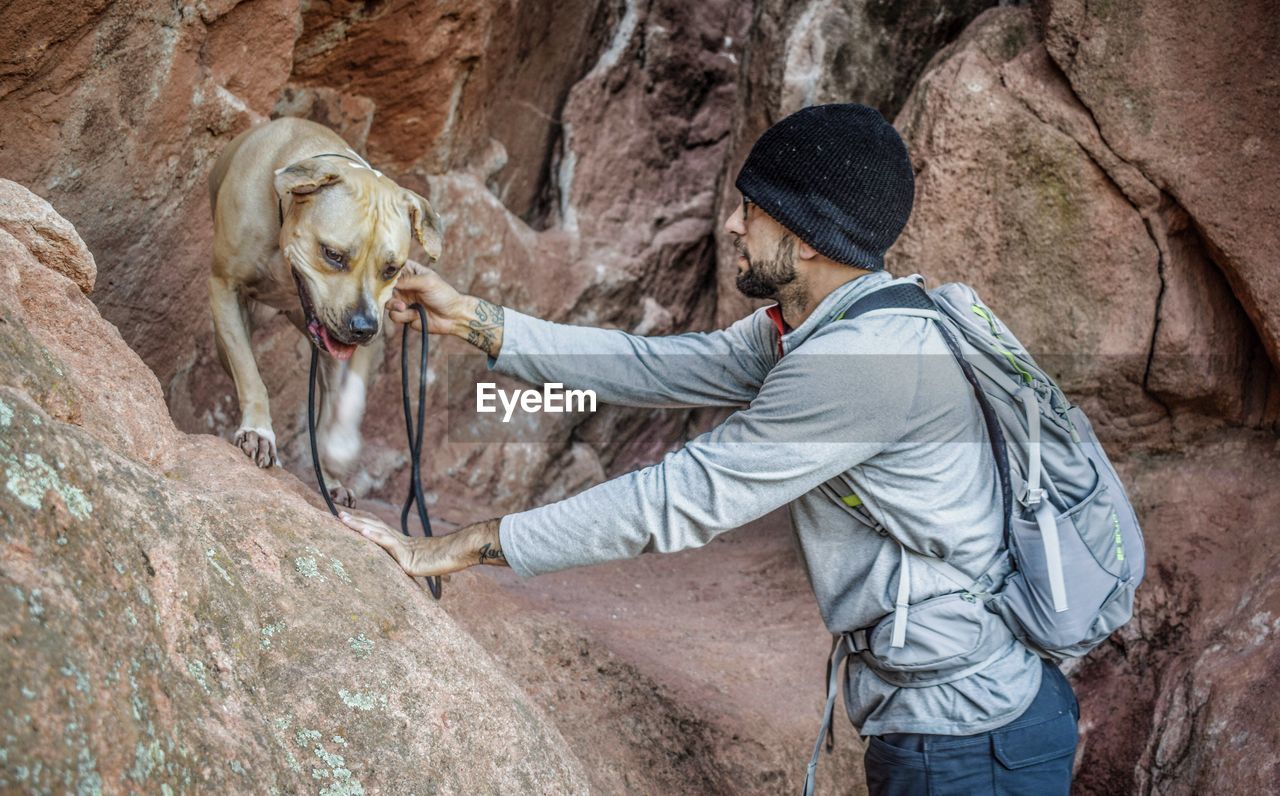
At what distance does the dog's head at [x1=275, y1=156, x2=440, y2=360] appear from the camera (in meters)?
3.73

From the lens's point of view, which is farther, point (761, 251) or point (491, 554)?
point (761, 251)

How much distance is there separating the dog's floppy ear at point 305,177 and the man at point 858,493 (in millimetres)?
1283

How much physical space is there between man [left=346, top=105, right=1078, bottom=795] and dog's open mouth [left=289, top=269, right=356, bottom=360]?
918mm

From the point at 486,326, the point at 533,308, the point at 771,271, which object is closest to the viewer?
the point at 771,271

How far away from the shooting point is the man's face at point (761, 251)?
10.0ft

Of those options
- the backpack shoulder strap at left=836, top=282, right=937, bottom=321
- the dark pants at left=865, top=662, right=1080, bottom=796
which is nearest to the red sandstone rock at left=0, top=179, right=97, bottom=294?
the backpack shoulder strap at left=836, top=282, right=937, bottom=321

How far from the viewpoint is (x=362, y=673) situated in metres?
2.50

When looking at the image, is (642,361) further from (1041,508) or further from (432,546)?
(1041,508)

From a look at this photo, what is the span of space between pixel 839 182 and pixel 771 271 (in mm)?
297

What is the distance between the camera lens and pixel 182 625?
7.07 ft

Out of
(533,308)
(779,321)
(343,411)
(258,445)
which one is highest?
(779,321)

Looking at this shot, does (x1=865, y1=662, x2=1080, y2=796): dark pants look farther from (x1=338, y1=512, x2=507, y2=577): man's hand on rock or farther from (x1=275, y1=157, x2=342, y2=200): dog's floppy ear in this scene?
(x1=275, y1=157, x2=342, y2=200): dog's floppy ear

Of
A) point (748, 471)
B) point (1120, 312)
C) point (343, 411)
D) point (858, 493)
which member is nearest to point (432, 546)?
point (748, 471)

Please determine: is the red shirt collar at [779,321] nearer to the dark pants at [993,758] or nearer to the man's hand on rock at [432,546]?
the man's hand on rock at [432,546]
